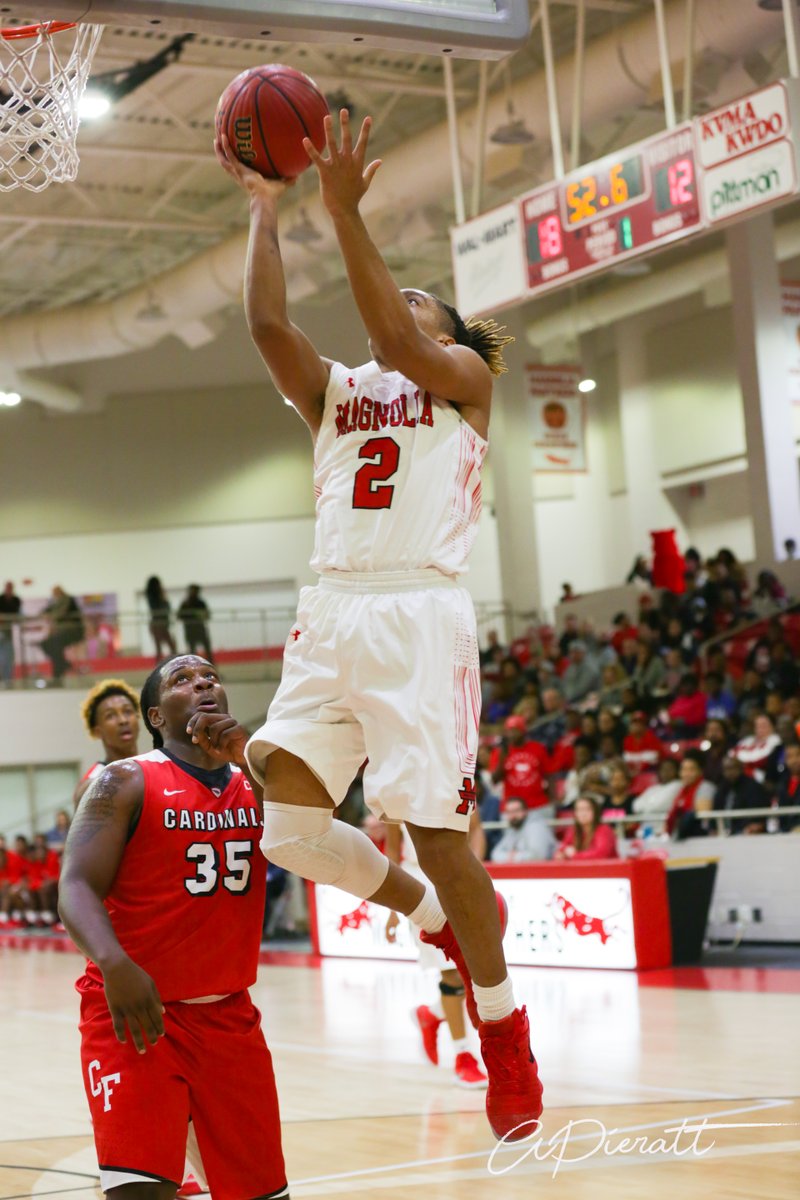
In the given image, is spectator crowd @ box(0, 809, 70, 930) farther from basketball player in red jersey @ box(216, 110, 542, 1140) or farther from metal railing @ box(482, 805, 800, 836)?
basketball player in red jersey @ box(216, 110, 542, 1140)

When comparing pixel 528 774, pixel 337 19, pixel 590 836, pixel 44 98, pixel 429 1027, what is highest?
pixel 44 98

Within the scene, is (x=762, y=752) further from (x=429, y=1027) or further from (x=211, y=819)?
(x=211, y=819)

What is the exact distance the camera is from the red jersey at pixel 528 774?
44.2 ft

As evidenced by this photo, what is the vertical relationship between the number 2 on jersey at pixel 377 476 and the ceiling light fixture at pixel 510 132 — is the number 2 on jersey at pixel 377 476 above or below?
below

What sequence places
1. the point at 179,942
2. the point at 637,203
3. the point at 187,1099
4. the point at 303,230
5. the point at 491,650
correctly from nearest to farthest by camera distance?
the point at 187,1099 < the point at 179,942 < the point at 637,203 < the point at 303,230 < the point at 491,650

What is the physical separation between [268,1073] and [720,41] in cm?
1044

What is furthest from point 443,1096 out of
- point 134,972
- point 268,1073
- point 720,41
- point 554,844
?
point 720,41

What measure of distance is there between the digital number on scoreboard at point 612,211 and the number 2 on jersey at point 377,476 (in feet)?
21.6

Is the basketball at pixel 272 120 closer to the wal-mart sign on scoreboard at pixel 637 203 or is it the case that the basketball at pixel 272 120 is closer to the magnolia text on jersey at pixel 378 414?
the magnolia text on jersey at pixel 378 414

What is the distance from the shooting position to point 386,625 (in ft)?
11.5

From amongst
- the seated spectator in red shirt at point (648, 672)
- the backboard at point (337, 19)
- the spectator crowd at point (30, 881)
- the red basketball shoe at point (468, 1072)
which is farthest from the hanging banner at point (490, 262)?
the spectator crowd at point (30, 881)

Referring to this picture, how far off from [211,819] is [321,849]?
0.87 ft

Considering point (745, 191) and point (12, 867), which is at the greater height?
point (745, 191)

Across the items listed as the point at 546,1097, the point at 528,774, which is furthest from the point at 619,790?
the point at 546,1097
